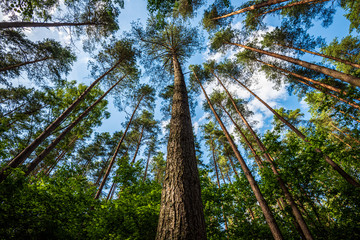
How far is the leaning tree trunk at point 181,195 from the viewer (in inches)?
53.8

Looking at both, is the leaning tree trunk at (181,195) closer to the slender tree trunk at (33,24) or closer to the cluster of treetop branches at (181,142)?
the cluster of treetop branches at (181,142)

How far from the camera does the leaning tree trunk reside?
4.48ft

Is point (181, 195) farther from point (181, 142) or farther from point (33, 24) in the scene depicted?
point (33, 24)

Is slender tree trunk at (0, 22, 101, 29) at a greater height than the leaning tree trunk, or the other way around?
slender tree trunk at (0, 22, 101, 29)

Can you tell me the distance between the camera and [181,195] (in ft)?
5.57

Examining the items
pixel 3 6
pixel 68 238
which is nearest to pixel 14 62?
pixel 3 6

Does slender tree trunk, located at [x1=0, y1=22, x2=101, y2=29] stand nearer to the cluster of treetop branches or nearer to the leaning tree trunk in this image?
the cluster of treetop branches

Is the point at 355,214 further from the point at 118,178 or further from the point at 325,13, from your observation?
the point at 325,13

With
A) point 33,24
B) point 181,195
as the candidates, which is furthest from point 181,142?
point 33,24

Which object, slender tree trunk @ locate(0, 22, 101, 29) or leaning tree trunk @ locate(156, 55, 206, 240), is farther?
slender tree trunk @ locate(0, 22, 101, 29)

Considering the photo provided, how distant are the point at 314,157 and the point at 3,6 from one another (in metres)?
14.9

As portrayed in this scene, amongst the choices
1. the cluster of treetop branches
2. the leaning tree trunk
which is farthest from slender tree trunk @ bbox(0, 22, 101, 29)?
the leaning tree trunk

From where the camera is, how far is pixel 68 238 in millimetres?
3125

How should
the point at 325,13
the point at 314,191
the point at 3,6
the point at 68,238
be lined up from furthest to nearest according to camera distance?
the point at 325,13
the point at 3,6
the point at 314,191
the point at 68,238
